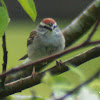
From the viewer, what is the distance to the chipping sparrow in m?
1.37

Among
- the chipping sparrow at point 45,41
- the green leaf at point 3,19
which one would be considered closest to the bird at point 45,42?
the chipping sparrow at point 45,41

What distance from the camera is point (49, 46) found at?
4.54ft

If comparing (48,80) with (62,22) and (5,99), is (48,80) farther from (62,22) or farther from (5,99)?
(62,22)

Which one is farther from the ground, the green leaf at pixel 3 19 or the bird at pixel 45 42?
the green leaf at pixel 3 19

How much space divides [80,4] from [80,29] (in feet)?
23.0

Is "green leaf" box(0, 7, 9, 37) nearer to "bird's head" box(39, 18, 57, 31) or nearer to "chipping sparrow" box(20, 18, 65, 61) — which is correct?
"chipping sparrow" box(20, 18, 65, 61)

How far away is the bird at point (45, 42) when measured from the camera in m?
1.37

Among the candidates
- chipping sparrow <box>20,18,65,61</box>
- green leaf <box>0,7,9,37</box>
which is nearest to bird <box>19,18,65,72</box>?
chipping sparrow <box>20,18,65,61</box>

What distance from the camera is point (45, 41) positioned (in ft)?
4.75

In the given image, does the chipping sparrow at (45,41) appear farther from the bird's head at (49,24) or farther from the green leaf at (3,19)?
the green leaf at (3,19)

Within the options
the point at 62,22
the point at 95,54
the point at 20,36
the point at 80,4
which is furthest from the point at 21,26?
the point at 95,54

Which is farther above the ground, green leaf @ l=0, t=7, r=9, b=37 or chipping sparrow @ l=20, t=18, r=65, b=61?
green leaf @ l=0, t=7, r=9, b=37

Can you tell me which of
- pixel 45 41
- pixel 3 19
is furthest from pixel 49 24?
pixel 3 19

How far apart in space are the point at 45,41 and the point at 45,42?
0.01 meters
